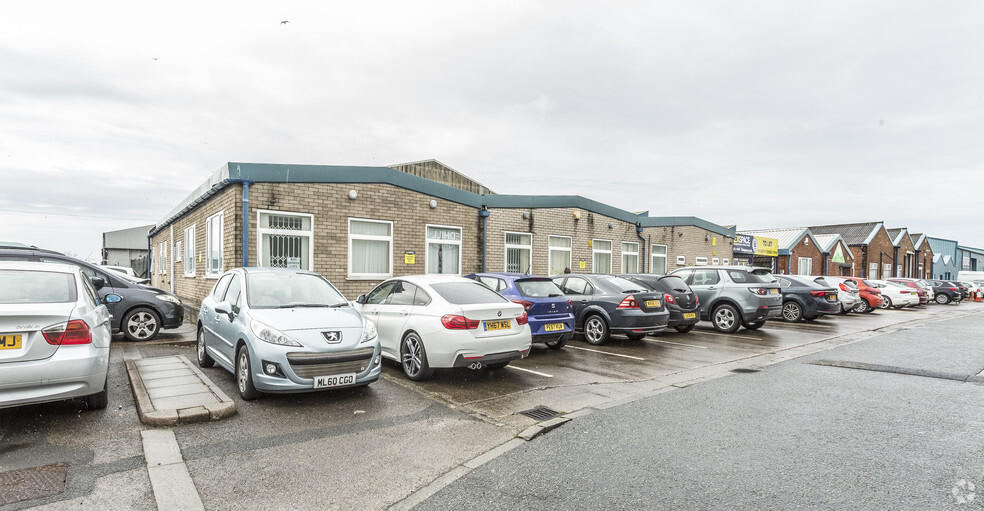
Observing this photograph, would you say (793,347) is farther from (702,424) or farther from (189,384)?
(189,384)

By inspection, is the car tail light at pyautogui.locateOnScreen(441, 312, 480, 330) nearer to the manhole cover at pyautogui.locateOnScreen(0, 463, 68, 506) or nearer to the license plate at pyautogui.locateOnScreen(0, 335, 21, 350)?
the manhole cover at pyautogui.locateOnScreen(0, 463, 68, 506)

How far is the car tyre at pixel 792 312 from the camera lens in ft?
53.3

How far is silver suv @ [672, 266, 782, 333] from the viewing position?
12.9 meters

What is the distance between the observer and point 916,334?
13180mm

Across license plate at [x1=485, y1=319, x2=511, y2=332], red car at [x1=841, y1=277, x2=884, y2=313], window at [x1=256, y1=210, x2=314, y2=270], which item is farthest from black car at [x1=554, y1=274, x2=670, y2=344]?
red car at [x1=841, y1=277, x2=884, y2=313]

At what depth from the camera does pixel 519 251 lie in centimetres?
1777

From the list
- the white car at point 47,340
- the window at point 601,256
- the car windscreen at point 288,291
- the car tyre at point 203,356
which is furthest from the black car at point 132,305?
the window at point 601,256

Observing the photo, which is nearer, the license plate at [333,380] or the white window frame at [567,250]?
the license plate at [333,380]

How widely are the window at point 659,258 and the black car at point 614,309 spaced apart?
42.1 ft

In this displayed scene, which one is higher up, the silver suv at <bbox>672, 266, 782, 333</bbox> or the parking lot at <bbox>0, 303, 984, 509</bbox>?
the silver suv at <bbox>672, 266, 782, 333</bbox>

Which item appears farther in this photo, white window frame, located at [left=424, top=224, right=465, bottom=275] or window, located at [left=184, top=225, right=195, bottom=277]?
window, located at [left=184, top=225, right=195, bottom=277]

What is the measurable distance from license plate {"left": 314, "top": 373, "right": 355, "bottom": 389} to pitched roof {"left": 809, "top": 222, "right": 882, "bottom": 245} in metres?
52.9

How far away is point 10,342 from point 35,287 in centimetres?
92

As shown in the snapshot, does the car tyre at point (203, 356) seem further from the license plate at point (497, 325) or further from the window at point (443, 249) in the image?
the window at point (443, 249)
